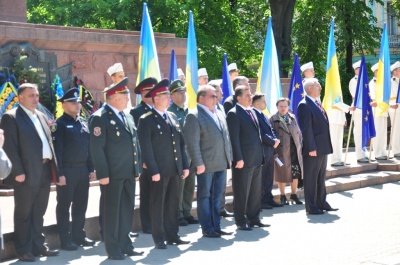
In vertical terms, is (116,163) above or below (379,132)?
below

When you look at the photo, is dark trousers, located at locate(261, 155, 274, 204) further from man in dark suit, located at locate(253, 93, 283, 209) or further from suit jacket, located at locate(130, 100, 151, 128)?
suit jacket, located at locate(130, 100, 151, 128)

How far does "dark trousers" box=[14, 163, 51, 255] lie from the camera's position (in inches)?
345

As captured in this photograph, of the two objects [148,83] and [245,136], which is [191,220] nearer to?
[245,136]

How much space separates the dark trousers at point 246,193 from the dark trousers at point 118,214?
204cm

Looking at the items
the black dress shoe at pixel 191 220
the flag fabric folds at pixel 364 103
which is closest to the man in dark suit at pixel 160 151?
the black dress shoe at pixel 191 220

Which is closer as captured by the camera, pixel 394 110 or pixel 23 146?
pixel 23 146

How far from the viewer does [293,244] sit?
31.6 ft

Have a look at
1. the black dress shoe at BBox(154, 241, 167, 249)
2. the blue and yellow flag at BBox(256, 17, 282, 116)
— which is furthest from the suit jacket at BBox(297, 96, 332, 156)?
the black dress shoe at BBox(154, 241, 167, 249)

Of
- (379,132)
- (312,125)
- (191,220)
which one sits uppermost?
(312,125)

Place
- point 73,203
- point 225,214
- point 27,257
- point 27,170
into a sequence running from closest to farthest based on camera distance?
point 27,257, point 27,170, point 73,203, point 225,214

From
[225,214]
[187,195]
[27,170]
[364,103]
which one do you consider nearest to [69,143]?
[27,170]

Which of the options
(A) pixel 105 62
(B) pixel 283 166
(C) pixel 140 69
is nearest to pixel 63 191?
(C) pixel 140 69

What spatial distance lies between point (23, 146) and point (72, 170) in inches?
32.7

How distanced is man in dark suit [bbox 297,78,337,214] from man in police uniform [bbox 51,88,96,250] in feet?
12.0
